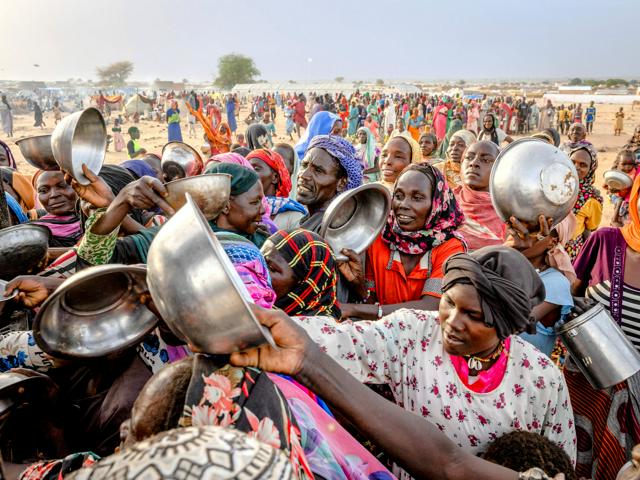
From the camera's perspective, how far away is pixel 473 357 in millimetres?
1805

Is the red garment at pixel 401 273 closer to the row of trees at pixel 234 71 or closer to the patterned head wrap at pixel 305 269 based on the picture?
the patterned head wrap at pixel 305 269

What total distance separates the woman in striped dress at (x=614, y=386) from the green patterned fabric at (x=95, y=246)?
259 centimetres

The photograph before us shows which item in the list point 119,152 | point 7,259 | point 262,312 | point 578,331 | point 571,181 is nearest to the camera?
point 262,312

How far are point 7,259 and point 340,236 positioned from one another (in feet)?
5.87

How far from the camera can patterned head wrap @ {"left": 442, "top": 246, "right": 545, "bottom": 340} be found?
67.2 inches

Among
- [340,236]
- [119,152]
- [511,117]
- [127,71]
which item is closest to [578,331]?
[340,236]

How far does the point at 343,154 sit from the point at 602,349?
204 cm

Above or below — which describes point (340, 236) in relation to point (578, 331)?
above

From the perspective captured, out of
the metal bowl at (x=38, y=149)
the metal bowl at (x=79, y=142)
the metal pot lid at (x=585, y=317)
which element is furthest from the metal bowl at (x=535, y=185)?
the metal bowl at (x=38, y=149)

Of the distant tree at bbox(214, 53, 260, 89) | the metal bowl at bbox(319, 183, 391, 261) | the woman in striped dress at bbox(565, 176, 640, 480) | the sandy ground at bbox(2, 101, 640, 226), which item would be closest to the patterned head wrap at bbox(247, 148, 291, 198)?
the metal bowl at bbox(319, 183, 391, 261)

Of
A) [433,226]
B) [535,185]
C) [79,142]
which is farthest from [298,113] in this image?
[79,142]

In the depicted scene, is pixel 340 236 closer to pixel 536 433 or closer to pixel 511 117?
pixel 536 433

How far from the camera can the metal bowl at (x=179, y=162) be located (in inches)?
191

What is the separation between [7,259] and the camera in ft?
6.11
